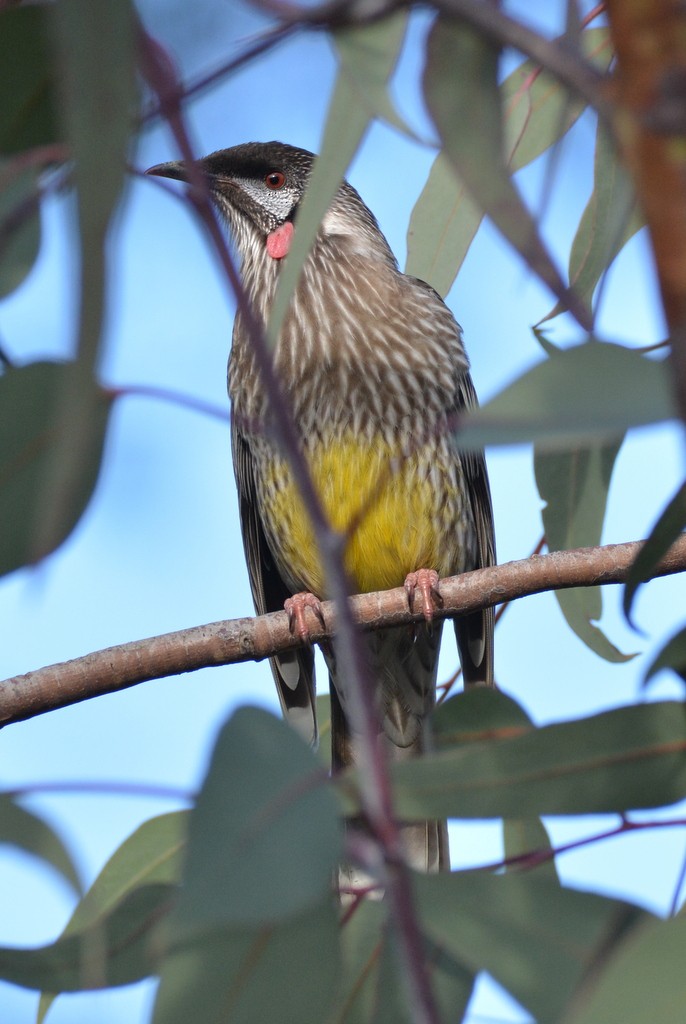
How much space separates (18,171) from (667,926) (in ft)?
3.12

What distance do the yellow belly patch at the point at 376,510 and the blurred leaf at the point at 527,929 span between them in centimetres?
168

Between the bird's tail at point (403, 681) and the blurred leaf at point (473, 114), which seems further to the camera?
the bird's tail at point (403, 681)

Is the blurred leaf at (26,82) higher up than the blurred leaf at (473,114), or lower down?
higher up

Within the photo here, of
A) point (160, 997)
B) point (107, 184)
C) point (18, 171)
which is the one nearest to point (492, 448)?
point (107, 184)

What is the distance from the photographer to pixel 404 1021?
5.18 ft

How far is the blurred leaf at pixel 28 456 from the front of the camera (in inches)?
56.7

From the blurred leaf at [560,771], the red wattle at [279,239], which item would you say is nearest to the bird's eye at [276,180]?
the red wattle at [279,239]

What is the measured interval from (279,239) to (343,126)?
241 cm

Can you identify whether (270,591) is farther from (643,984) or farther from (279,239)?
(643,984)

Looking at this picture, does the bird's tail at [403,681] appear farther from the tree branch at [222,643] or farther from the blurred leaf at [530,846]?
the blurred leaf at [530,846]

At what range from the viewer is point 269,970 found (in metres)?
1.43

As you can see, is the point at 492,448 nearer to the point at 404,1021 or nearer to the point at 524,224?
the point at 524,224

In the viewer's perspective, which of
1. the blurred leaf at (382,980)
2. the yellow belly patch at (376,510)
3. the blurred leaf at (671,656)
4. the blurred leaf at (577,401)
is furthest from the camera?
the yellow belly patch at (376,510)

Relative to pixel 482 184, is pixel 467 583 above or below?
below
